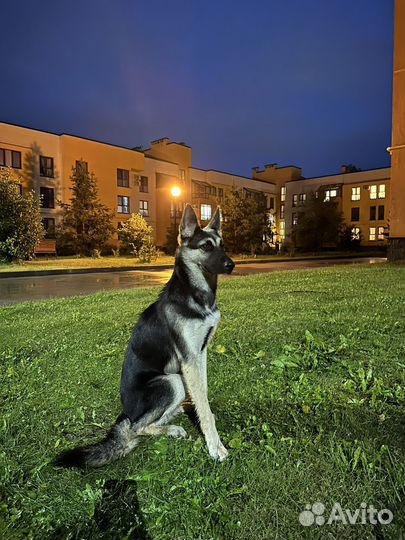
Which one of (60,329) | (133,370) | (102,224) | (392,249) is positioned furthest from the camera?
(102,224)

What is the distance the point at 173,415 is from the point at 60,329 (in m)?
3.92


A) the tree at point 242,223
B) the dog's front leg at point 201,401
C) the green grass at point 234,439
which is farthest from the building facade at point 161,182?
the dog's front leg at point 201,401

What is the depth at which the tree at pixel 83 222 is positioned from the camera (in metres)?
35.2

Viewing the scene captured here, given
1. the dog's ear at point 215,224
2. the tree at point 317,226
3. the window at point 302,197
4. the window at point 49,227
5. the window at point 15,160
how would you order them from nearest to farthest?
the dog's ear at point 215,224 < the window at point 49,227 < the window at point 15,160 < the tree at point 317,226 < the window at point 302,197

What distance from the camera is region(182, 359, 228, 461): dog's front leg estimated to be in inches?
111

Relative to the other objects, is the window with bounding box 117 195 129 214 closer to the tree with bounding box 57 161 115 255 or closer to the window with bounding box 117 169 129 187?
the window with bounding box 117 169 129 187

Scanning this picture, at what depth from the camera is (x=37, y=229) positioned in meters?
24.2

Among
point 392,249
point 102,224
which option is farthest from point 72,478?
point 102,224

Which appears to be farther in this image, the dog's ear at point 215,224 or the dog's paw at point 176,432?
the dog's ear at point 215,224

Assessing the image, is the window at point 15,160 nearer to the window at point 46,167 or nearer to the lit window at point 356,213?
the window at point 46,167

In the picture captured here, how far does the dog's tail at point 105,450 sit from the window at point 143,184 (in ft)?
159

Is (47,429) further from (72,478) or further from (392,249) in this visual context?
(392,249)

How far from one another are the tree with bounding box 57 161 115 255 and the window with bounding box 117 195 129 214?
37.6ft

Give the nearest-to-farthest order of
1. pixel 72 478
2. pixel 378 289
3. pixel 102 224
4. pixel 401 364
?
pixel 72 478
pixel 401 364
pixel 378 289
pixel 102 224
